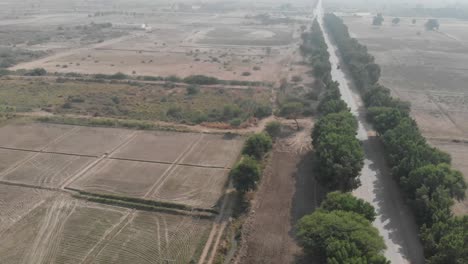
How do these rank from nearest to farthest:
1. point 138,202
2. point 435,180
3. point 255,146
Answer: point 435,180 < point 138,202 < point 255,146

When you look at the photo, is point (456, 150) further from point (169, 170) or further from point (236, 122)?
point (169, 170)

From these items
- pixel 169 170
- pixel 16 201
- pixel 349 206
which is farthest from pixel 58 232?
pixel 349 206

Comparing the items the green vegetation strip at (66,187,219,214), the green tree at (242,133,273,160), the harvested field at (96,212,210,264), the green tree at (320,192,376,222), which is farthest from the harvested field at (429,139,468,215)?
the harvested field at (96,212,210,264)

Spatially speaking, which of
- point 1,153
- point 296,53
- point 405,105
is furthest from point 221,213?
point 296,53

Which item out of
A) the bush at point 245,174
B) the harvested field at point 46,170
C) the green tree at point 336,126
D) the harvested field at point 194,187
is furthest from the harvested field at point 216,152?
the harvested field at point 46,170

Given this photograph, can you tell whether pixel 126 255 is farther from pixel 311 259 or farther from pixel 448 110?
pixel 448 110

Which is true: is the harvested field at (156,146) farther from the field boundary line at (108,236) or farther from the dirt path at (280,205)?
the dirt path at (280,205)
